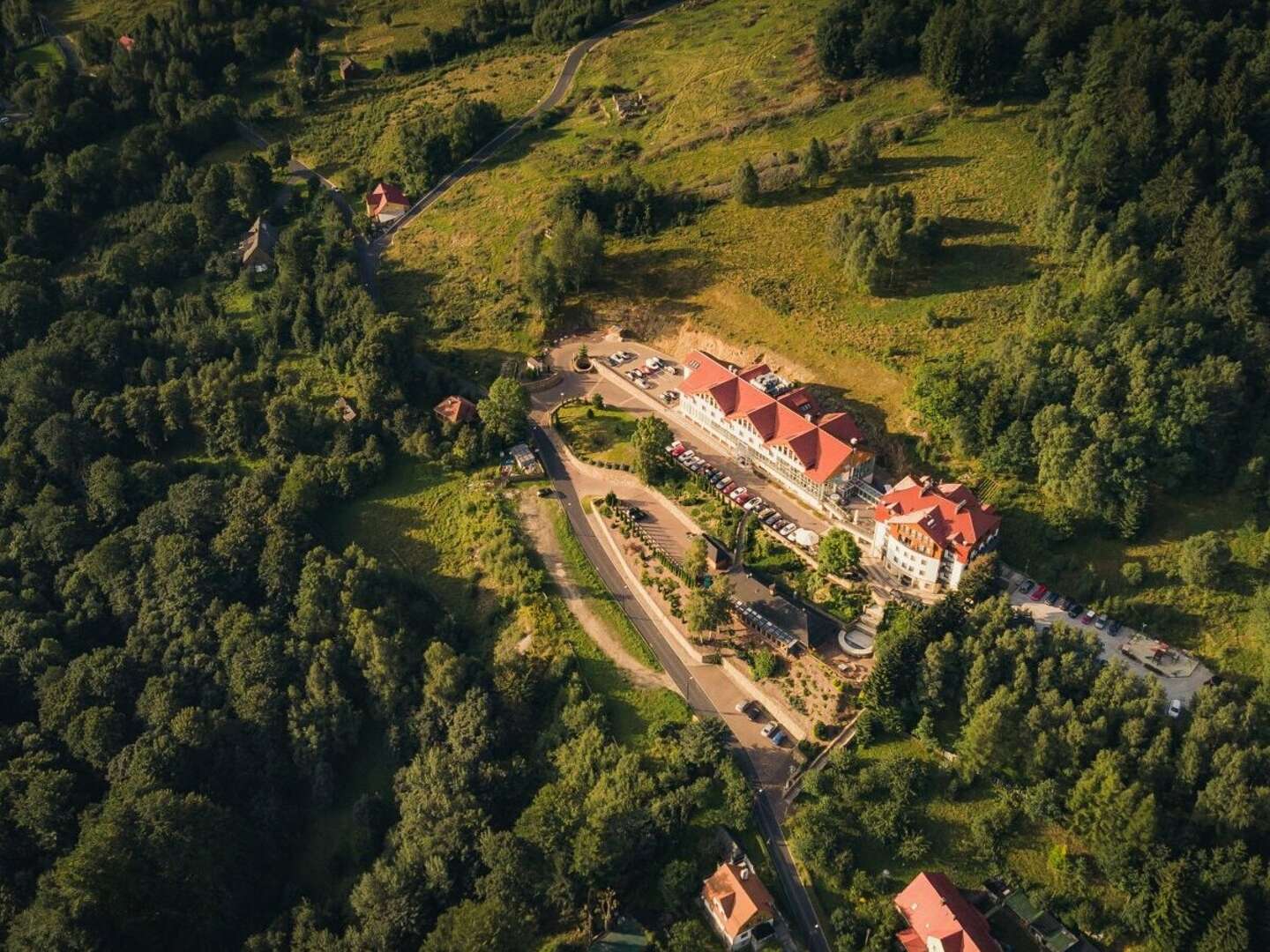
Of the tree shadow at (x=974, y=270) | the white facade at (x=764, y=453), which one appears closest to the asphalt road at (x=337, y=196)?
the white facade at (x=764, y=453)

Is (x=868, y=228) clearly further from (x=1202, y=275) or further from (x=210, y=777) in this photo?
(x=210, y=777)

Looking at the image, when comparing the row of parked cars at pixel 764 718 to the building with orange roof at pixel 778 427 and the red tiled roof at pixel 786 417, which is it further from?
the red tiled roof at pixel 786 417

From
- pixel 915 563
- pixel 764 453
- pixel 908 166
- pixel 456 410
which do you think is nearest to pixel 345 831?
pixel 456 410

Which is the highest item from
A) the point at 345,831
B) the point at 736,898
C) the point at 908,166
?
the point at 908,166

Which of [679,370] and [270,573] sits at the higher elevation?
[679,370]

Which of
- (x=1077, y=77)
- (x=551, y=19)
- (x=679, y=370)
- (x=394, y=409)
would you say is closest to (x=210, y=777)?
(x=394, y=409)

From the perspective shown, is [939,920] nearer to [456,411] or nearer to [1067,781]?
[1067,781]
